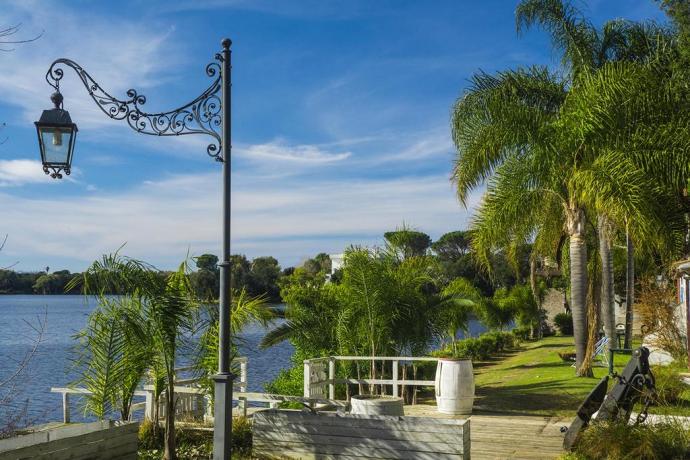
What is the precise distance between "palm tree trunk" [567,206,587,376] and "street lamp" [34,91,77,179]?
13.1 meters

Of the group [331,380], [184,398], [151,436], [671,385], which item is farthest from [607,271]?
[151,436]

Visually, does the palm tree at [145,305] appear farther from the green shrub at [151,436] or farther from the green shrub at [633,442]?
the green shrub at [633,442]

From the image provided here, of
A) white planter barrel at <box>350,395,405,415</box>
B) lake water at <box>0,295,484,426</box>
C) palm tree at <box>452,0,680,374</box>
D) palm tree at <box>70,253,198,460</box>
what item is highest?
palm tree at <box>452,0,680,374</box>

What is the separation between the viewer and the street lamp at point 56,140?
7.20 meters

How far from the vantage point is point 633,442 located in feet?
25.6

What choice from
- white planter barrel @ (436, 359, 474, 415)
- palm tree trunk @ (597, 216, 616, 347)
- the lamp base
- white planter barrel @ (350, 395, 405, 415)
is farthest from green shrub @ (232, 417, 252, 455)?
palm tree trunk @ (597, 216, 616, 347)

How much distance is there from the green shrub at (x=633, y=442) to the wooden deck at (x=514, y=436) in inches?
33.3

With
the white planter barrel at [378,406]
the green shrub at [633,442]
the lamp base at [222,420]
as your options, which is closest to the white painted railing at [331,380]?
the white planter barrel at [378,406]

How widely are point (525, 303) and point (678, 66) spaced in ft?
74.4

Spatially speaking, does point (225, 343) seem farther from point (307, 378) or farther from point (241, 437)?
point (307, 378)

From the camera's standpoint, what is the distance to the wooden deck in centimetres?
910

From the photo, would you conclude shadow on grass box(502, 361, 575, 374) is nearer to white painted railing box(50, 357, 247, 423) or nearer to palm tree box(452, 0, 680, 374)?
palm tree box(452, 0, 680, 374)

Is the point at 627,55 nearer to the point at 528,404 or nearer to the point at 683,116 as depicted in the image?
the point at 683,116

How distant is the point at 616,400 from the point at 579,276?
967 cm
